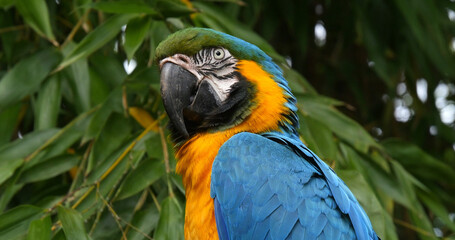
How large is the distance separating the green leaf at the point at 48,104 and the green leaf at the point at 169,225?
0.63 meters

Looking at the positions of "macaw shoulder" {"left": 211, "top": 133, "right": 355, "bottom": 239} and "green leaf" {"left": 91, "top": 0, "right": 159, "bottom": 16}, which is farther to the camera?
"green leaf" {"left": 91, "top": 0, "right": 159, "bottom": 16}

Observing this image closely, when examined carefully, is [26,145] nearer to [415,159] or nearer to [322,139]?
[322,139]

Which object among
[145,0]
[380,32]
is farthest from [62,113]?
[380,32]

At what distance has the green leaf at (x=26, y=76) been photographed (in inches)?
79.9

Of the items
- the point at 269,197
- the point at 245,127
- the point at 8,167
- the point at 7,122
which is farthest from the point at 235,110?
the point at 7,122

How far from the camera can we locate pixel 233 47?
5.36ft

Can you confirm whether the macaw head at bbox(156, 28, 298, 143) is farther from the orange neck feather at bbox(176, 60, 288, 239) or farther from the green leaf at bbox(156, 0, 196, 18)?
the green leaf at bbox(156, 0, 196, 18)

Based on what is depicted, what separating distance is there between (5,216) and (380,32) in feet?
6.56

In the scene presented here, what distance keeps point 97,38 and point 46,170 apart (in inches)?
18.1

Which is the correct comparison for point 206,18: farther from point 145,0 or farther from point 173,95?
point 173,95

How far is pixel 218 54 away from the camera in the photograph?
1.62 metres

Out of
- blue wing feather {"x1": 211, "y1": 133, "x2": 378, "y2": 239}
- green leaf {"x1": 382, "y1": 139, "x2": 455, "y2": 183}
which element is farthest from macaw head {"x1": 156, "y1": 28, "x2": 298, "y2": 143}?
green leaf {"x1": 382, "y1": 139, "x2": 455, "y2": 183}

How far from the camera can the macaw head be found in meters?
1.57

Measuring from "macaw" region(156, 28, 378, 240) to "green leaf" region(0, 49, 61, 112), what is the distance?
67 centimetres
